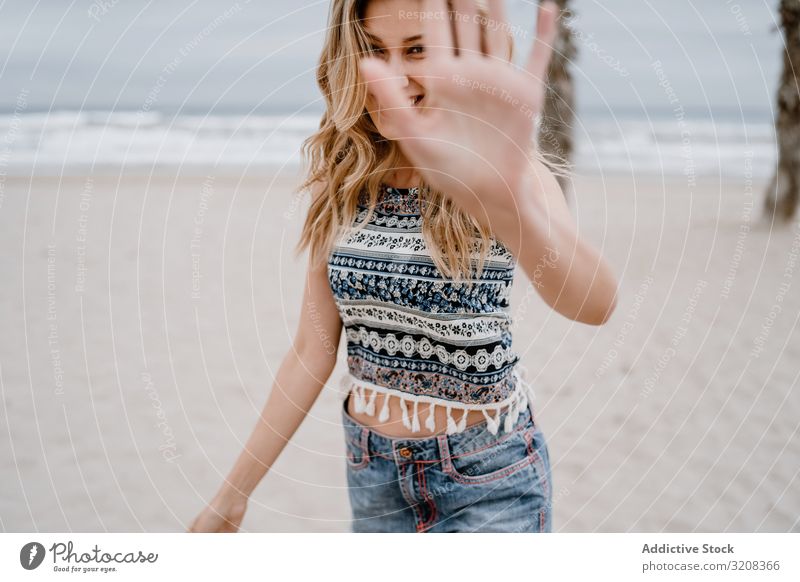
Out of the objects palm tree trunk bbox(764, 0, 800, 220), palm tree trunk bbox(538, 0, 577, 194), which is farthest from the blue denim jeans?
palm tree trunk bbox(764, 0, 800, 220)

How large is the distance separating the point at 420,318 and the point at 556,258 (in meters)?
0.27

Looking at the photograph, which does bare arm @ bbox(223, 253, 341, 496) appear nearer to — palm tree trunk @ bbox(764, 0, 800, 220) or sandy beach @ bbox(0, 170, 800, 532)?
sandy beach @ bbox(0, 170, 800, 532)

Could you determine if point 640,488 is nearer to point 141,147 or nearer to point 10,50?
point 10,50

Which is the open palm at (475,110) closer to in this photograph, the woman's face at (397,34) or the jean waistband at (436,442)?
the woman's face at (397,34)

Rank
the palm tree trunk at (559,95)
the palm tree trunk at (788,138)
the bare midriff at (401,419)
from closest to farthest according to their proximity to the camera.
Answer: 1. the bare midriff at (401,419)
2. the palm tree trunk at (559,95)
3. the palm tree trunk at (788,138)

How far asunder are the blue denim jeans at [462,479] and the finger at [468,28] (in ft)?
1.71

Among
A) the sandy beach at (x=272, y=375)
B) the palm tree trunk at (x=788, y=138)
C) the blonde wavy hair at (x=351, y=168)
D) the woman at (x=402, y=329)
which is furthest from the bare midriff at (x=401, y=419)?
the palm tree trunk at (x=788, y=138)

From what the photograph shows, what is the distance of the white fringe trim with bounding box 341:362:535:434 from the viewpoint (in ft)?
3.08

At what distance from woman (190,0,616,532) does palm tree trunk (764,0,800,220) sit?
14.8 feet

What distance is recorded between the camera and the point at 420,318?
92cm

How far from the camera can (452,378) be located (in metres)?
0.95

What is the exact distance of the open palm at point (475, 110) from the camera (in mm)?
562

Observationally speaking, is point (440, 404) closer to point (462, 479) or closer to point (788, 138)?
point (462, 479)
